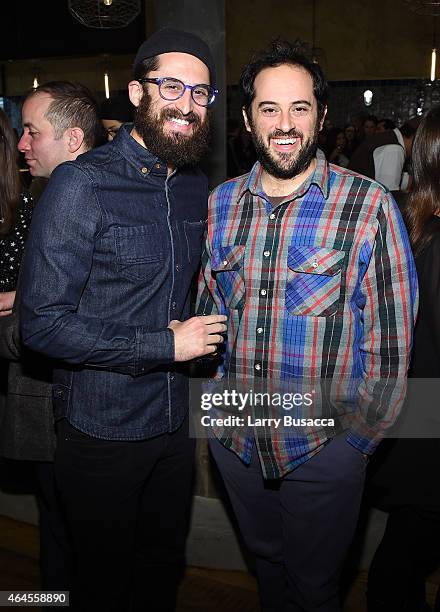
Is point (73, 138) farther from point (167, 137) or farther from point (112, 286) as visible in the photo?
point (112, 286)

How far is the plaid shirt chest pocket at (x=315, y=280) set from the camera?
5.49 ft

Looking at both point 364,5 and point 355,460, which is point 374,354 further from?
point 364,5

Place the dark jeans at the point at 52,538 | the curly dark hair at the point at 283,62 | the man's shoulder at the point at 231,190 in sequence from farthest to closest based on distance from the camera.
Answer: the dark jeans at the point at 52,538 → the man's shoulder at the point at 231,190 → the curly dark hair at the point at 283,62

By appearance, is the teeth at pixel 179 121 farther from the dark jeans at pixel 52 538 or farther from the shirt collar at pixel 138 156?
the dark jeans at pixel 52 538

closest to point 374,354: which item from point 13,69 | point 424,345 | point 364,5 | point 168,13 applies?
point 424,345

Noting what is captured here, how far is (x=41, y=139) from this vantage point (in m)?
2.12

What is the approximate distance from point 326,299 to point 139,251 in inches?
18.9

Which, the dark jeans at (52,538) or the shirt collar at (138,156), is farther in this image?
the dark jeans at (52,538)

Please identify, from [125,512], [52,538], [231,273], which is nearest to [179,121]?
[231,273]


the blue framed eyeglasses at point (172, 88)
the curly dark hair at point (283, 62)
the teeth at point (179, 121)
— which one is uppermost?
the curly dark hair at point (283, 62)

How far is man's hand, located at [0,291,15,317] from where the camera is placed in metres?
2.07

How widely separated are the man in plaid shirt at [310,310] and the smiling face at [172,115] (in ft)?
0.61

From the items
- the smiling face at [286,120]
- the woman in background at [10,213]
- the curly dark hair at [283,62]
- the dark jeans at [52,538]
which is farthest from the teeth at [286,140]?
the dark jeans at [52,538]

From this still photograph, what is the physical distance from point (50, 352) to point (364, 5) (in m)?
10.3
